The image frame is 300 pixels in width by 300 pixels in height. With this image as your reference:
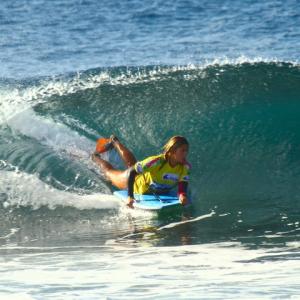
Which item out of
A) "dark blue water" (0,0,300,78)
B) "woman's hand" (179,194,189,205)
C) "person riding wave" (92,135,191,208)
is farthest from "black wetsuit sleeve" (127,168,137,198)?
"dark blue water" (0,0,300,78)

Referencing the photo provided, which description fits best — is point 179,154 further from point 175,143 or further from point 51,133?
point 51,133

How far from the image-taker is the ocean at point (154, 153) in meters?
8.25

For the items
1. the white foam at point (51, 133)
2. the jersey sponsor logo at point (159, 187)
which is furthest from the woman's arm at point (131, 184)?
the white foam at point (51, 133)

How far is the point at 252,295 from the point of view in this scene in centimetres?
718

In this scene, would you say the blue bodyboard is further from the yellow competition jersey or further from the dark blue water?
the dark blue water

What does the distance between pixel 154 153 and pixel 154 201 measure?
273 cm

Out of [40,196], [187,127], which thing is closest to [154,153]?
[187,127]

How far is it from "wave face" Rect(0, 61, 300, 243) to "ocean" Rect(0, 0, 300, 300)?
3 centimetres

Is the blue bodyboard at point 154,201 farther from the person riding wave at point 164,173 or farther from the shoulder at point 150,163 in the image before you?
the shoulder at point 150,163

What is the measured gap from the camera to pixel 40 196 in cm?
1218

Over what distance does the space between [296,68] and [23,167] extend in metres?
7.05

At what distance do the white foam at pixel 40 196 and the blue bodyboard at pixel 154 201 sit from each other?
478 mm

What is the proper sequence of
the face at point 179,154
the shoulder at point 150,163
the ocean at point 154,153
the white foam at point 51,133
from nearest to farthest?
1. the ocean at point 154,153
2. the face at point 179,154
3. the shoulder at point 150,163
4. the white foam at point 51,133

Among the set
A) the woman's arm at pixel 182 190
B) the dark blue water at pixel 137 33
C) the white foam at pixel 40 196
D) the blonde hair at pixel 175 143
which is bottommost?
the white foam at pixel 40 196
